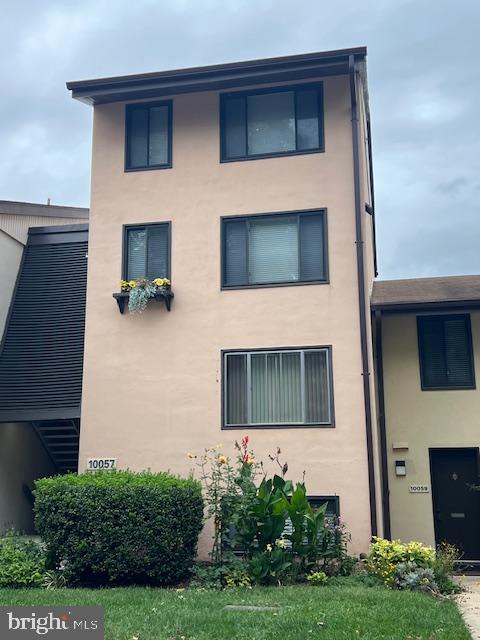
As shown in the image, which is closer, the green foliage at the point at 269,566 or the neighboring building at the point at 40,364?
the green foliage at the point at 269,566

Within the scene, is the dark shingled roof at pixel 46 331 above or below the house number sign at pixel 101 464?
above

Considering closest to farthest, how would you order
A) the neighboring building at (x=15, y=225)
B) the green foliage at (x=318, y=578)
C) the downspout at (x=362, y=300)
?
the green foliage at (x=318, y=578) → the downspout at (x=362, y=300) → the neighboring building at (x=15, y=225)

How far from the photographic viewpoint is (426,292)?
15.1 meters

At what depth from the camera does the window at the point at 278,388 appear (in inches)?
504

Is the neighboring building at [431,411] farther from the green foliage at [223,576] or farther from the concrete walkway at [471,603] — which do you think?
the green foliage at [223,576]

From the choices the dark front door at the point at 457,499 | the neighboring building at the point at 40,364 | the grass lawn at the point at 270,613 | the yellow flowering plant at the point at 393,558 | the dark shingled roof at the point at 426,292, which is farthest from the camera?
the neighboring building at the point at 40,364

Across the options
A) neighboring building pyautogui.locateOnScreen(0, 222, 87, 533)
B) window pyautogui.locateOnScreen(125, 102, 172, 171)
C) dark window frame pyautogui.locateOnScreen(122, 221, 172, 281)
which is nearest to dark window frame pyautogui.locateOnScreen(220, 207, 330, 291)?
dark window frame pyautogui.locateOnScreen(122, 221, 172, 281)

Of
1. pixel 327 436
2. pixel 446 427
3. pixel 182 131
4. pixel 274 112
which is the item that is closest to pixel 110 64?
pixel 182 131

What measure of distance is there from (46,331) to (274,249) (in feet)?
17.2

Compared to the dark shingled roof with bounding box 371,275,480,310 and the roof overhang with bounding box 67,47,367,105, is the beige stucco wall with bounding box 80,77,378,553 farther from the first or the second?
the dark shingled roof with bounding box 371,275,480,310

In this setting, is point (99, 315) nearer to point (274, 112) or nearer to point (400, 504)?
point (274, 112)

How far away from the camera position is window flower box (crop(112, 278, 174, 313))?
1345 cm

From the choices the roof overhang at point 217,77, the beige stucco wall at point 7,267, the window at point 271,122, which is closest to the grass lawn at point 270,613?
the beige stucco wall at point 7,267

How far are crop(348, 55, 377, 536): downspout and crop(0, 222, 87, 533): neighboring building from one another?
17.6ft
